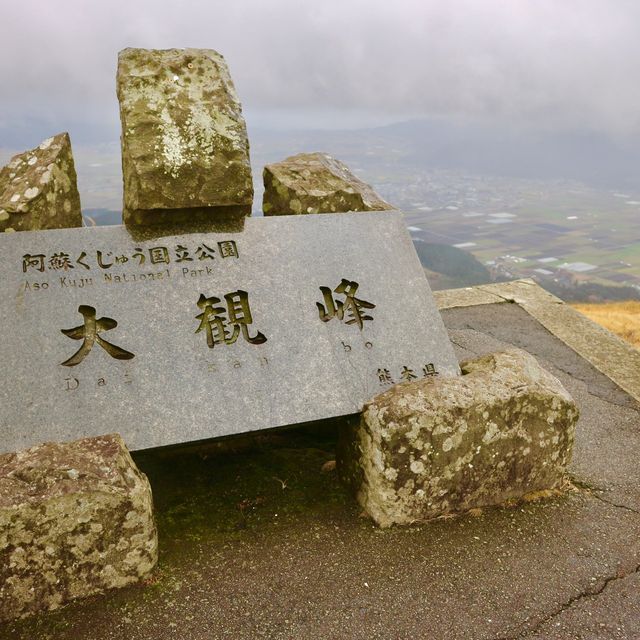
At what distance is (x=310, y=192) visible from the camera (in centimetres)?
514

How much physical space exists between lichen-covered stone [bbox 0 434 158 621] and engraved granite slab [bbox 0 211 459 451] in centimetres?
33

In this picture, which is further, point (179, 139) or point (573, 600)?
point (179, 139)

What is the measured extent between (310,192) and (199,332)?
196 centimetres

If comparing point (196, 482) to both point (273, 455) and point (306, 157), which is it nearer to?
point (273, 455)

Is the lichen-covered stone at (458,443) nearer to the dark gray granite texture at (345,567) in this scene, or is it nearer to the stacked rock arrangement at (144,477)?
the stacked rock arrangement at (144,477)

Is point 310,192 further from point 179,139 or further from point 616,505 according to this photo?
point 616,505

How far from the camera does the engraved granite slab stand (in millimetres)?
3424

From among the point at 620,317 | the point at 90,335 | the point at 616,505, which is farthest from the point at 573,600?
the point at 620,317

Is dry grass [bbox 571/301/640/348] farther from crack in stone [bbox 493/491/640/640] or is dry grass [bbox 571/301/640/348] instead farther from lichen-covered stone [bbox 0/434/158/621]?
lichen-covered stone [bbox 0/434/158/621]

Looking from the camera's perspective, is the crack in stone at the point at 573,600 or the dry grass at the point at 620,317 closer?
the crack in stone at the point at 573,600

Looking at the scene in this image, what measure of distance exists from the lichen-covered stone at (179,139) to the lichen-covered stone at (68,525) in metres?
1.76

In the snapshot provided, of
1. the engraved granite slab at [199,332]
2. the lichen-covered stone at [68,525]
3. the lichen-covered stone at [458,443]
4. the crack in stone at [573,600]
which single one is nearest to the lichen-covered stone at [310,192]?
the engraved granite slab at [199,332]

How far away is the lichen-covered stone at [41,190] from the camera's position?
434 centimetres

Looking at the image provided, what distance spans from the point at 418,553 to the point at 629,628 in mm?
1158
